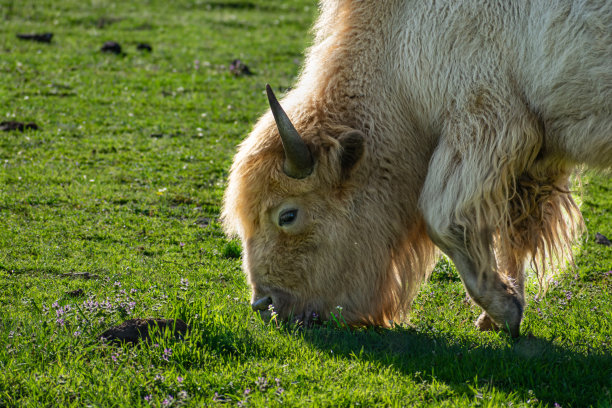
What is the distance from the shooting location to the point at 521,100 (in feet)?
17.3

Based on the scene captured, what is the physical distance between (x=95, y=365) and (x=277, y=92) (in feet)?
28.8

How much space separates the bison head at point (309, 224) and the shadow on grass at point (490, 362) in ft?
1.36

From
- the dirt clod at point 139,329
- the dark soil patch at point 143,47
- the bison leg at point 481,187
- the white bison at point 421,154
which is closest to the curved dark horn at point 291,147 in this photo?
the white bison at point 421,154

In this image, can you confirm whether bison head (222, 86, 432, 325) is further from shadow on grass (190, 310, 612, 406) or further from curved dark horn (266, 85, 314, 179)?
shadow on grass (190, 310, 612, 406)

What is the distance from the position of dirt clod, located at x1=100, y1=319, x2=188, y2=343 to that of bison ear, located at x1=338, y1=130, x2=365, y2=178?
1577 millimetres

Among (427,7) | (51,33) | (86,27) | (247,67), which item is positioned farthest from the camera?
(86,27)

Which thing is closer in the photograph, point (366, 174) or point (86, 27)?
point (366, 174)

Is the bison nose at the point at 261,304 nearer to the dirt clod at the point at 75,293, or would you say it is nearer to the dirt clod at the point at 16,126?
the dirt clod at the point at 75,293

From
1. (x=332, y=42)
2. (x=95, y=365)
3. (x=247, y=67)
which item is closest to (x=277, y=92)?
(x=247, y=67)

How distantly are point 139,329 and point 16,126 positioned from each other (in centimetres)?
658

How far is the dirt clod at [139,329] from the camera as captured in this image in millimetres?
4871

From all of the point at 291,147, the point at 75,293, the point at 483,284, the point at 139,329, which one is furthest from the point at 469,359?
the point at 75,293

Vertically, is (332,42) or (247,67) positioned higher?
(332,42)

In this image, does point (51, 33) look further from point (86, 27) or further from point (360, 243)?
point (360, 243)
